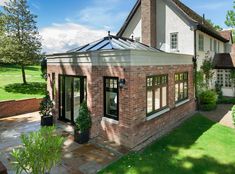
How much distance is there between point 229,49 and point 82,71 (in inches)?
940

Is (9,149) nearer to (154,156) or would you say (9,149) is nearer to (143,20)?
(154,156)

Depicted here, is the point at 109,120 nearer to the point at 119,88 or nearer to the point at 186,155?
the point at 119,88

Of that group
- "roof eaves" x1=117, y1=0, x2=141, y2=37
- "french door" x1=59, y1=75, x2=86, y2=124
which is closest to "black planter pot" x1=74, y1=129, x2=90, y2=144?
"french door" x1=59, y1=75, x2=86, y2=124

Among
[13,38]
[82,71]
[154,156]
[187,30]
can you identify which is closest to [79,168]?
[154,156]

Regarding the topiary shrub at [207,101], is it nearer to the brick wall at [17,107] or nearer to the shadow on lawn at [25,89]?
the brick wall at [17,107]

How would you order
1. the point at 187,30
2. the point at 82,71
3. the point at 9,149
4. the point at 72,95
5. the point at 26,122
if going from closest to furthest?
1. the point at 9,149
2. the point at 82,71
3. the point at 72,95
4. the point at 26,122
5. the point at 187,30

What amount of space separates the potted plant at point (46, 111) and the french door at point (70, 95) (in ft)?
2.03

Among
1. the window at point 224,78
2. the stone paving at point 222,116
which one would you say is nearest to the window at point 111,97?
the stone paving at point 222,116

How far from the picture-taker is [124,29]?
21.0 meters

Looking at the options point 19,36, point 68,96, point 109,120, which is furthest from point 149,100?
point 19,36

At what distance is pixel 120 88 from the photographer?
30.7 feet

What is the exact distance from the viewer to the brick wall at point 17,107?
1447cm

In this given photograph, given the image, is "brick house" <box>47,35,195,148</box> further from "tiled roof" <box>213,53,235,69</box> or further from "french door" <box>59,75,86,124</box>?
"tiled roof" <box>213,53,235,69</box>

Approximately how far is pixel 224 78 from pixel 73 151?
19.0 meters
